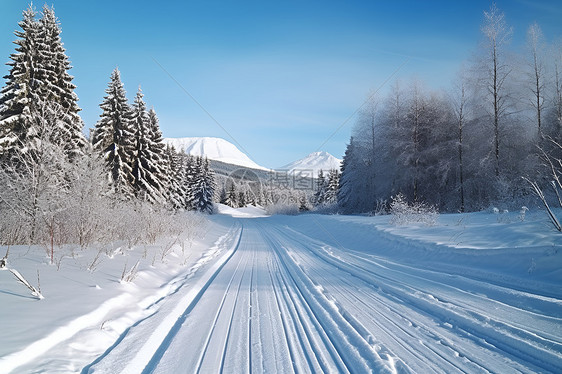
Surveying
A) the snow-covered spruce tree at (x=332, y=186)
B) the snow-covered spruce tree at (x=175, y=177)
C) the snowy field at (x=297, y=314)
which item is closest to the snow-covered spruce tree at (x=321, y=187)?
the snow-covered spruce tree at (x=332, y=186)

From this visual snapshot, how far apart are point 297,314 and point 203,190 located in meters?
48.8

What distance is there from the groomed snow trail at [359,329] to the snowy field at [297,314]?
0.06ft

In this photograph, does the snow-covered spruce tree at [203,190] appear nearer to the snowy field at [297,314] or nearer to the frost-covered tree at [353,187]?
the frost-covered tree at [353,187]

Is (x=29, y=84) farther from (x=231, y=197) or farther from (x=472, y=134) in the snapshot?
(x=231, y=197)

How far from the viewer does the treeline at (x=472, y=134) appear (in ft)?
59.0

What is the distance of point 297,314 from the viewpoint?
4156 millimetres

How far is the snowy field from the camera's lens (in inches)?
111

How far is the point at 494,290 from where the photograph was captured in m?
4.84

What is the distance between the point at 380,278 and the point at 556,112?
20.1 meters

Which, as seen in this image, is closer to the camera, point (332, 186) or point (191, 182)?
point (191, 182)

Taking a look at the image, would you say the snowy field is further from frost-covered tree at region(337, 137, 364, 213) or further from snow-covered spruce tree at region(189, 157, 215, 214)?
snow-covered spruce tree at region(189, 157, 215, 214)

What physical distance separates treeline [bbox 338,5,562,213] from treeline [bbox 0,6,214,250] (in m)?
17.0

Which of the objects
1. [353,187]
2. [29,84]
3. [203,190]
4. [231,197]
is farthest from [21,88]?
[231,197]

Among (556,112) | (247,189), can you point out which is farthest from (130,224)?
(247,189)
